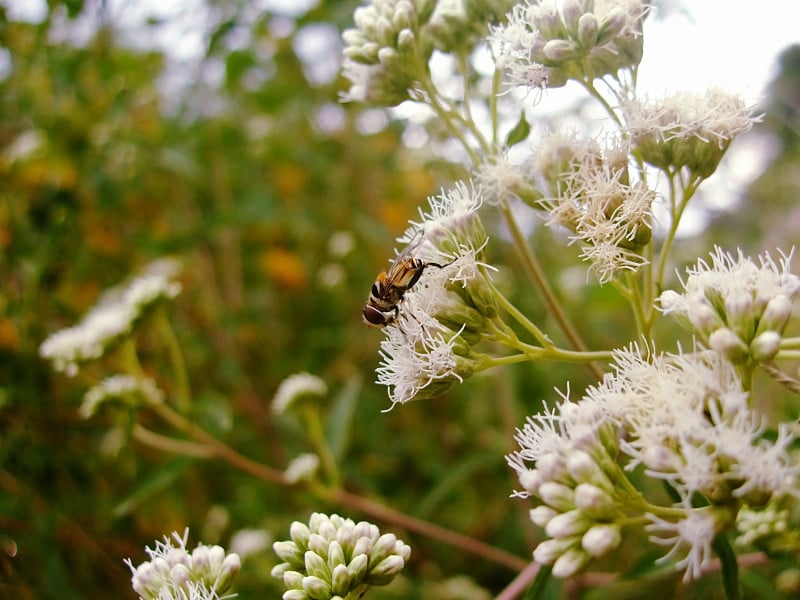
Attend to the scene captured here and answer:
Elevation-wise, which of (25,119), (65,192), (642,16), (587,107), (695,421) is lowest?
(695,421)

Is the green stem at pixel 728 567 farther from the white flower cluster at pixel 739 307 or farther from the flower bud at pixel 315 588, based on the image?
the flower bud at pixel 315 588

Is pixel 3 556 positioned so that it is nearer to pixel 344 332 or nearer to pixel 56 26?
pixel 344 332

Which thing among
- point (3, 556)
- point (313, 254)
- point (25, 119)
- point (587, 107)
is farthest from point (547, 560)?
point (25, 119)

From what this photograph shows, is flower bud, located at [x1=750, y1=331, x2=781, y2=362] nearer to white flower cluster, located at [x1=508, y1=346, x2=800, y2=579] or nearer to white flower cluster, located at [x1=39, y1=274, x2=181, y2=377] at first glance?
white flower cluster, located at [x1=508, y1=346, x2=800, y2=579]

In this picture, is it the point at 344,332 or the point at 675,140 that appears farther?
the point at 344,332

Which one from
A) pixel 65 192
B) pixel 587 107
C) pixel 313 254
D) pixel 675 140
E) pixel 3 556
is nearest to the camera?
pixel 675 140

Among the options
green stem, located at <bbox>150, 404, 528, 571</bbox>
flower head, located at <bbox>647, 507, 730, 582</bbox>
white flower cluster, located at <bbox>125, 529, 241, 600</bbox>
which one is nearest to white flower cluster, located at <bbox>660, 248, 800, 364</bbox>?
flower head, located at <bbox>647, 507, 730, 582</bbox>
